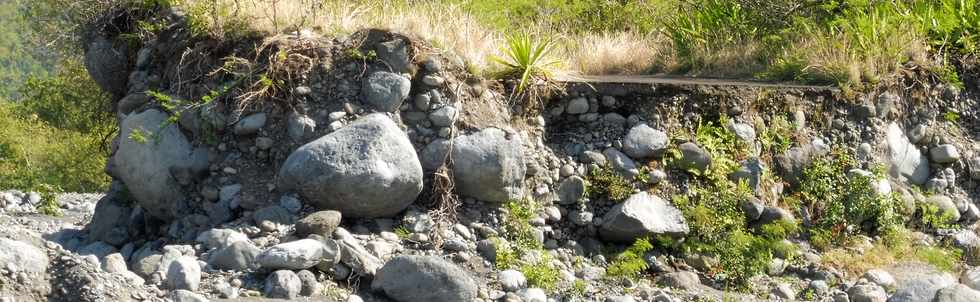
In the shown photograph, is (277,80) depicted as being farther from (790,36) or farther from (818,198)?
(790,36)

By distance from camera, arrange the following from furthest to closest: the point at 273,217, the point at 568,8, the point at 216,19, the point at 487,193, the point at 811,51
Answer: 1. the point at 568,8
2. the point at 811,51
3. the point at 216,19
4. the point at 487,193
5. the point at 273,217

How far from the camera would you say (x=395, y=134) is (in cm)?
698

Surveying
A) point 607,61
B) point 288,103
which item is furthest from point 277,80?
point 607,61

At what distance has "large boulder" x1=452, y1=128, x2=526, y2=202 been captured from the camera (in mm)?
7219

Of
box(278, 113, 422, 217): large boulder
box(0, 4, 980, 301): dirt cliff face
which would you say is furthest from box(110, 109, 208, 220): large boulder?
box(278, 113, 422, 217): large boulder

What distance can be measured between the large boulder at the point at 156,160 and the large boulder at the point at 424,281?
2.00 meters

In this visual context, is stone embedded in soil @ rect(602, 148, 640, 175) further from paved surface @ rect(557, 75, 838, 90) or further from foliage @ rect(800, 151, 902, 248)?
foliage @ rect(800, 151, 902, 248)

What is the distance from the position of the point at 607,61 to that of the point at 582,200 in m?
2.47

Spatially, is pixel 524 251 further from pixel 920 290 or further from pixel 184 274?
pixel 920 290

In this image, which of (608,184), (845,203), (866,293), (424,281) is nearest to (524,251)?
(608,184)

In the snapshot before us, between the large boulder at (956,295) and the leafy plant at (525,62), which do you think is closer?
the large boulder at (956,295)

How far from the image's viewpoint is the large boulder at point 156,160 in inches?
293

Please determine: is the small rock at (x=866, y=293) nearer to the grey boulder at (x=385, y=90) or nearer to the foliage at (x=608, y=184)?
the foliage at (x=608, y=184)

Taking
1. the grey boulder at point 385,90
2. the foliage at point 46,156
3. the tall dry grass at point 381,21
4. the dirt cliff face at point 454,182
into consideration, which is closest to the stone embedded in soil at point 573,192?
the dirt cliff face at point 454,182
